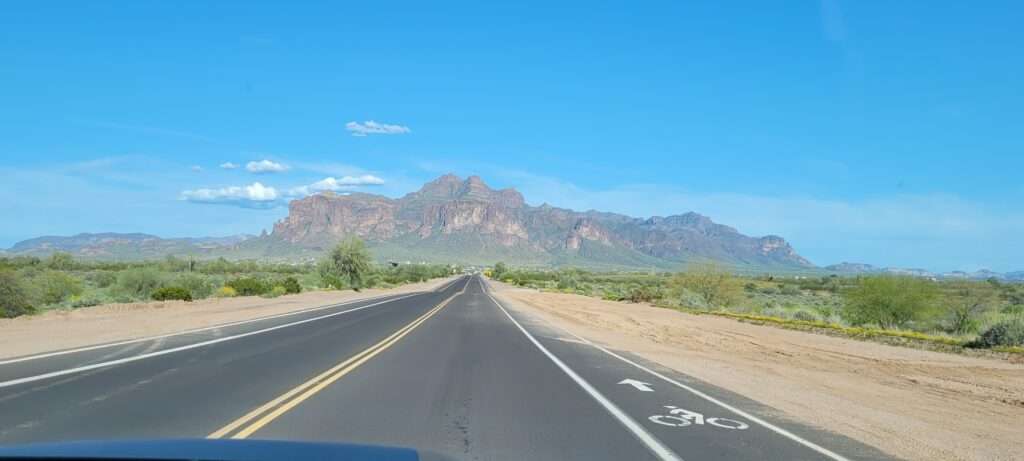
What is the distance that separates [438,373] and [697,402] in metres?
5.17

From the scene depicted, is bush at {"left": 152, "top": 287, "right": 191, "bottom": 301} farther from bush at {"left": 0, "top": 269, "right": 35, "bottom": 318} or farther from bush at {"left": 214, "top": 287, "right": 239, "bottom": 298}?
bush at {"left": 0, "top": 269, "right": 35, "bottom": 318}

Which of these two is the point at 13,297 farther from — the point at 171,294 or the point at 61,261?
the point at 61,261

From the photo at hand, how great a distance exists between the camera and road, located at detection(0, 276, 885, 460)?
838cm

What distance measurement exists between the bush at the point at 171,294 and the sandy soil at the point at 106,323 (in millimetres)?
1861

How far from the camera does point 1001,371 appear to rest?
1773 centimetres

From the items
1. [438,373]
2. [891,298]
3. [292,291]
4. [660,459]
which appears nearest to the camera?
[660,459]

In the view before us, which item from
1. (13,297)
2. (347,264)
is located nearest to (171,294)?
(13,297)

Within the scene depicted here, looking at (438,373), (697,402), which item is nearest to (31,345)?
(438,373)

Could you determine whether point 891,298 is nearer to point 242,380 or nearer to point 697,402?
point 697,402

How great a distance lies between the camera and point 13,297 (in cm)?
3175

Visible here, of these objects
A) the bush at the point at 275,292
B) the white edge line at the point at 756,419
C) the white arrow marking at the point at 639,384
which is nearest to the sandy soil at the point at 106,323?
the white arrow marking at the point at 639,384

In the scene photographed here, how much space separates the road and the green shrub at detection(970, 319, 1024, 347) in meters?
11.1

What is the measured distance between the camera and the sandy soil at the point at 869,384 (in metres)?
9.69

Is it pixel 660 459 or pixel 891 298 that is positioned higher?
pixel 891 298
